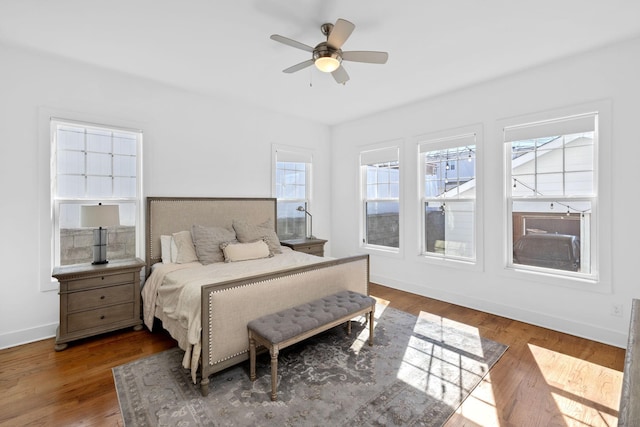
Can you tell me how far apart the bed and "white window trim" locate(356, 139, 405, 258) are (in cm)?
146

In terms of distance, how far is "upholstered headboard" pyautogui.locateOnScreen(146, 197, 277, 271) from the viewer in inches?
139

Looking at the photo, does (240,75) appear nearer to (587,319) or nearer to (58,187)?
(58,187)

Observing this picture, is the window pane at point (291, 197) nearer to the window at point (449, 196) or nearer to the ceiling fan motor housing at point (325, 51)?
the window at point (449, 196)

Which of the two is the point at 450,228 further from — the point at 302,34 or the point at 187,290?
the point at 187,290

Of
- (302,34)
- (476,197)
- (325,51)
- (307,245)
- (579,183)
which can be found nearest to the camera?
(325,51)

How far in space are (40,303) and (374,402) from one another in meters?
3.29

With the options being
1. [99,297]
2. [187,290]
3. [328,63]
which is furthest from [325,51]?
[99,297]

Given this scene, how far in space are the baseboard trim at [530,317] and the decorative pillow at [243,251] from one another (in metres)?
2.23

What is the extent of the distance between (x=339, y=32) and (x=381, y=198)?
314 centimetres

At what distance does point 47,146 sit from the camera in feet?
9.74

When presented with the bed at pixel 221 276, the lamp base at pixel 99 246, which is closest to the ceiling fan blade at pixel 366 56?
the bed at pixel 221 276

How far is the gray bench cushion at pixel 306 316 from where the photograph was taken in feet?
7.10

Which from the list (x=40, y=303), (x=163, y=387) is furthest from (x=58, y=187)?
(x=163, y=387)

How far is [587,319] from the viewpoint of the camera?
2.98 metres
